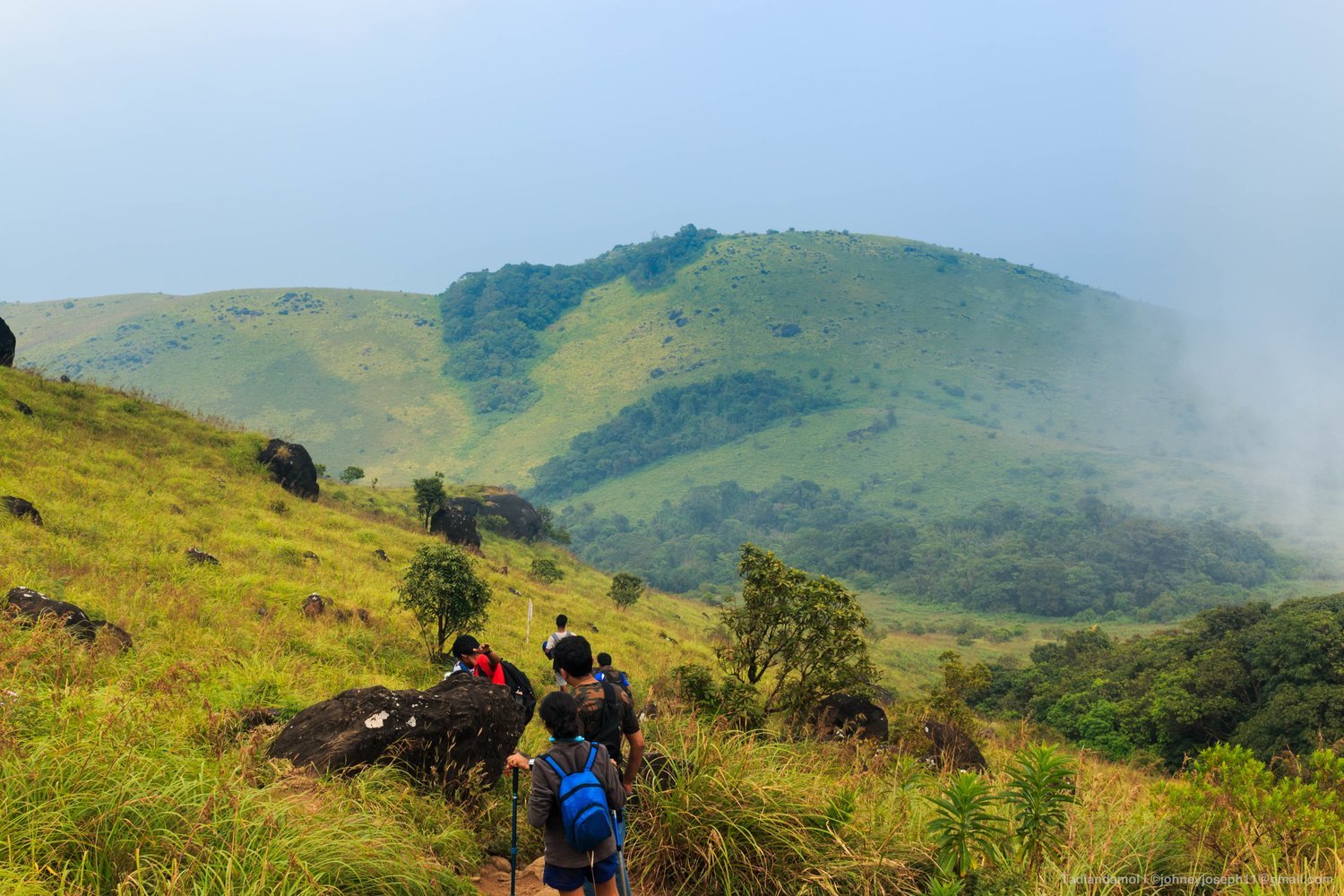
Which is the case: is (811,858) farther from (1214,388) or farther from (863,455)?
(1214,388)

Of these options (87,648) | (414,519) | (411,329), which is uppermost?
(411,329)

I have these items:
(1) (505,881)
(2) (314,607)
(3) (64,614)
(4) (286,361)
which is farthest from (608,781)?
(4) (286,361)

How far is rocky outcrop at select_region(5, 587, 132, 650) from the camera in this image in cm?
844

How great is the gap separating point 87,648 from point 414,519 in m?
30.2

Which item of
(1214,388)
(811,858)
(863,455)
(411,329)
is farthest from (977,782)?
(1214,388)

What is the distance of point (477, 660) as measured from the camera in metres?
7.92

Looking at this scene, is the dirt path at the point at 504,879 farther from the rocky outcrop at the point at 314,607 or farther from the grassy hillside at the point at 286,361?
the grassy hillside at the point at 286,361

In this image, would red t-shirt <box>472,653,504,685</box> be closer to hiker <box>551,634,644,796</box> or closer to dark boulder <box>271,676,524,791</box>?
dark boulder <box>271,676,524,791</box>

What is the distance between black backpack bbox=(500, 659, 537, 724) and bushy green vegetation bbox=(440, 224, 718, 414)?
147 metres

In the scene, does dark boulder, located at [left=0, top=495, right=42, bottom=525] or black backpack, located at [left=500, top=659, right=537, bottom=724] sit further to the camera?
dark boulder, located at [left=0, top=495, right=42, bottom=525]

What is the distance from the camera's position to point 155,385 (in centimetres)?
12900

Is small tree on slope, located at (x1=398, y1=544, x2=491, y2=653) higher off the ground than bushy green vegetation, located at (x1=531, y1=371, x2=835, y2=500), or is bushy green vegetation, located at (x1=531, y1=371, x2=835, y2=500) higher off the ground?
bushy green vegetation, located at (x1=531, y1=371, x2=835, y2=500)

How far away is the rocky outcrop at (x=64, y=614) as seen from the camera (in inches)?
332

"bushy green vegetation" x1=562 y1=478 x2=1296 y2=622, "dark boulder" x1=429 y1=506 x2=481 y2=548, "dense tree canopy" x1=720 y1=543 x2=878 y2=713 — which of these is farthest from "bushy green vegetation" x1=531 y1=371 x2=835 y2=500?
"dense tree canopy" x1=720 y1=543 x2=878 y2=713
